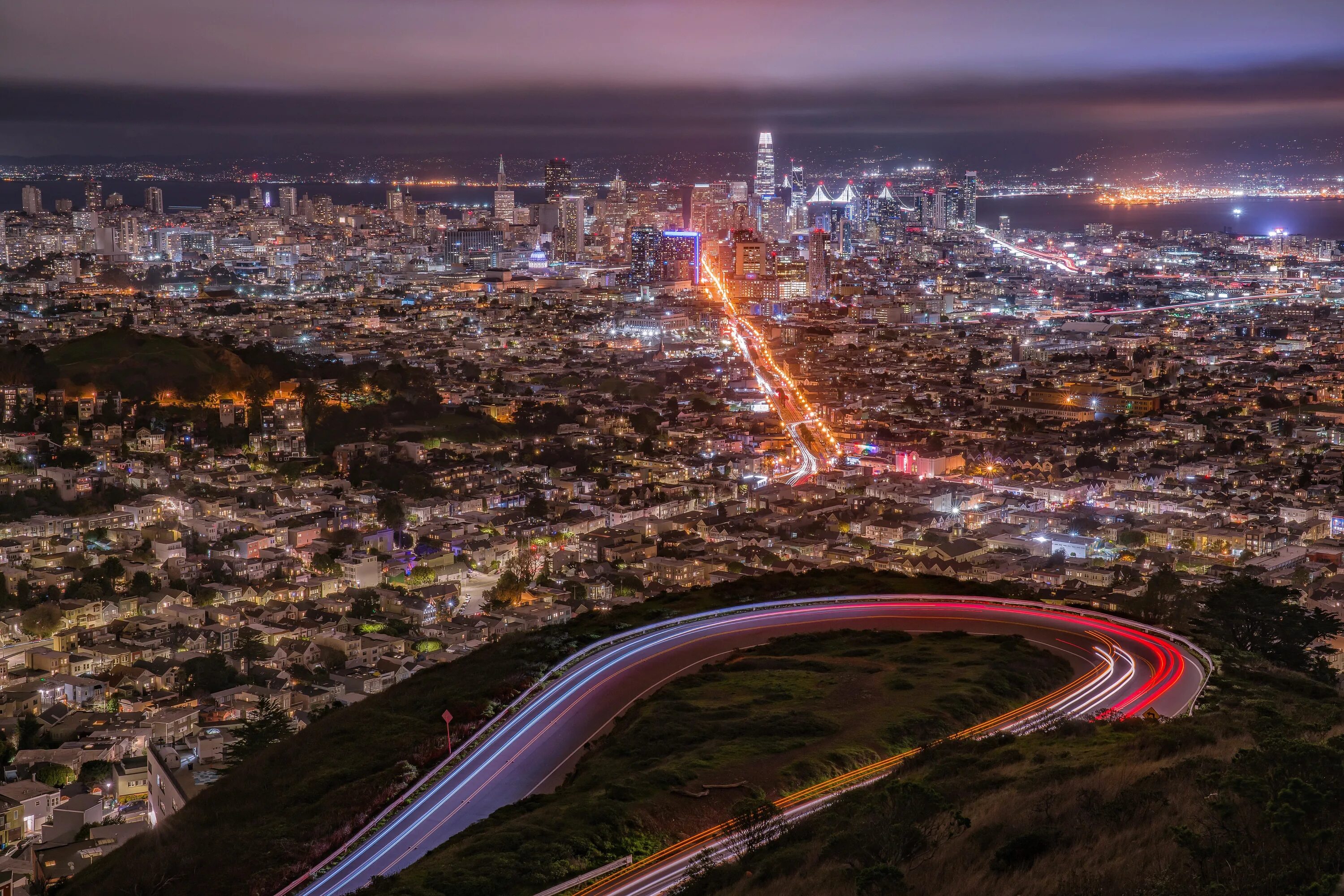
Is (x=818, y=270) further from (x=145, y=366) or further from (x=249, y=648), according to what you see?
(x=249, y=648)

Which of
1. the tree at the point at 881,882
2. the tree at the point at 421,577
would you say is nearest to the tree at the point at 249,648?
the tree at the point at 421,577

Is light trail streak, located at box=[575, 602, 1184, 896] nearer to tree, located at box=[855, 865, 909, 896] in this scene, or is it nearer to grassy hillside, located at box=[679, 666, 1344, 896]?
grassy hillside, located at box=[679, 666, 1344, 896]

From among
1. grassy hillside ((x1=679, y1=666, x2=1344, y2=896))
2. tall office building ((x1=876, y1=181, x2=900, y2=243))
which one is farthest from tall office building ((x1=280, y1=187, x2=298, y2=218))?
grassy hillside ((x1=679, y1=666, x2=1344, y2=896))

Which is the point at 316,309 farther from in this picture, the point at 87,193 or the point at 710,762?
the point at 710,762

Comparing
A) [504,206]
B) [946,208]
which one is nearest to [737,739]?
[504,206]

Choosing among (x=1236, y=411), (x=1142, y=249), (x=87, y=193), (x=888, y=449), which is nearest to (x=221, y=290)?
(x=87, y=193)
